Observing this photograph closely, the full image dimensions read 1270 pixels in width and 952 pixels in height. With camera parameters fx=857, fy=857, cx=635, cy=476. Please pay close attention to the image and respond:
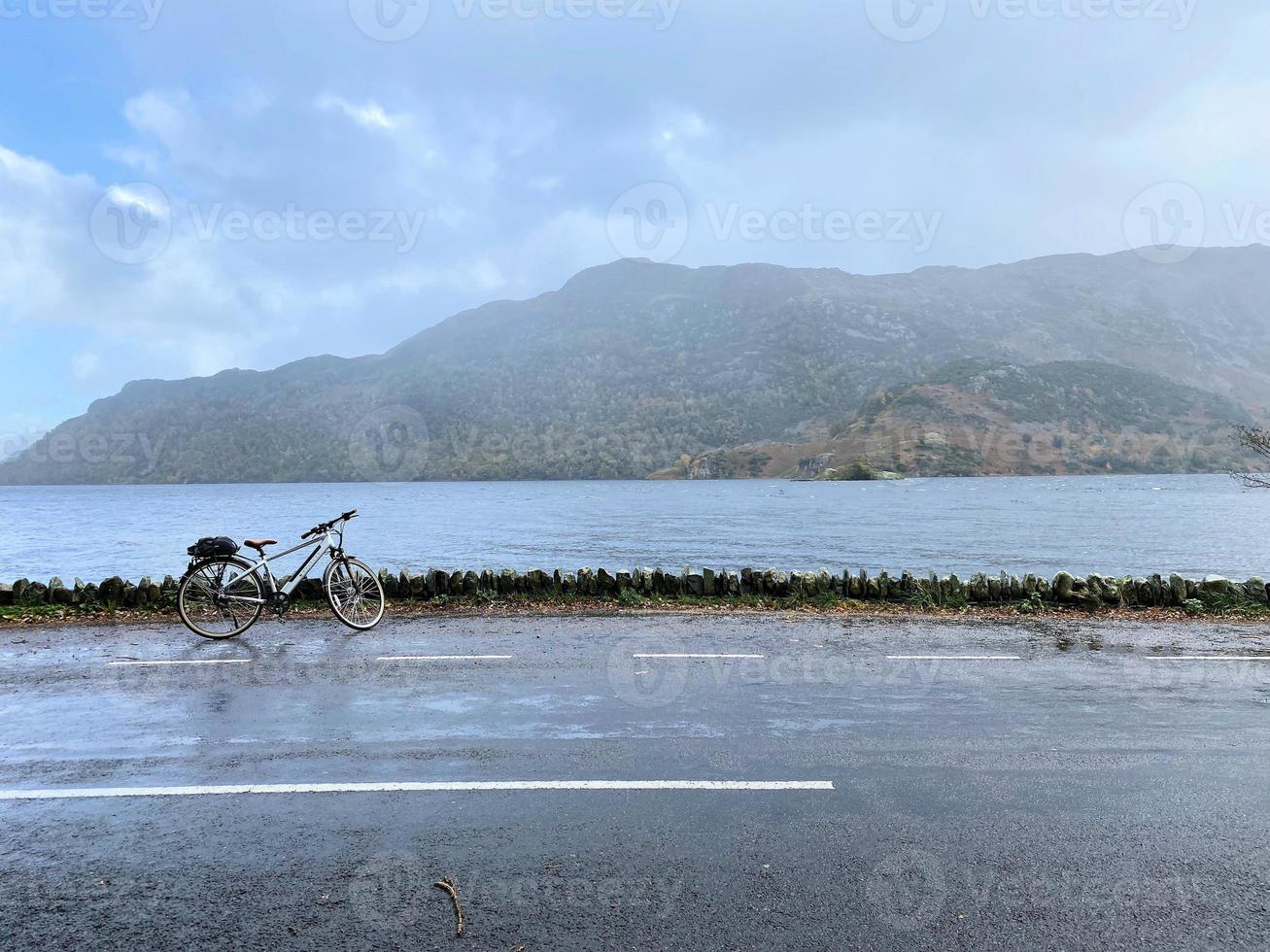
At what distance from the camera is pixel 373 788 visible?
586 centimetres

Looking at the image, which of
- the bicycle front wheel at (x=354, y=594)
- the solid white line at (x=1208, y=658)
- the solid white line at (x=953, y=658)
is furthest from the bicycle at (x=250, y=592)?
the solid white line at (x=1208, y=658)

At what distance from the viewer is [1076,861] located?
184 inches

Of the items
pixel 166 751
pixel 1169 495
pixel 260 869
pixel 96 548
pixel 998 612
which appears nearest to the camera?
pixel 260 869

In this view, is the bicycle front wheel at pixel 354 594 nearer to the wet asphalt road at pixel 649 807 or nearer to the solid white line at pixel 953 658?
the wet asphalt road at pixel 649 807

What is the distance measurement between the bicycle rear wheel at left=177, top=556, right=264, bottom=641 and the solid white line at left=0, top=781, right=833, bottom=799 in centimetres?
627

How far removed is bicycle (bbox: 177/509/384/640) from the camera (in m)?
12.1

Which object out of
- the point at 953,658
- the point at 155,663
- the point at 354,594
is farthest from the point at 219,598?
the point at 953,658

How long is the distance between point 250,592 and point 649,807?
8822 mm

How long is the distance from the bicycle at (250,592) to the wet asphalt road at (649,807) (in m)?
2.07

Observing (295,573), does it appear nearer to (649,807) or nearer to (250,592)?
(250,592)

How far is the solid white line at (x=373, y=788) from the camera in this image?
5805mm

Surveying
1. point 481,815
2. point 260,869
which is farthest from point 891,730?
point 260,869

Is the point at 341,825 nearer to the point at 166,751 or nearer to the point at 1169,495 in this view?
the point at 166,751

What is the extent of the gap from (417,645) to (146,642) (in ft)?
12.2
